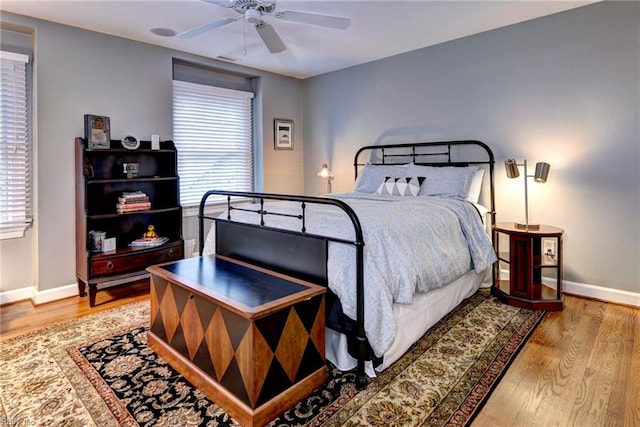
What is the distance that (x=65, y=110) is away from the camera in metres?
3.21

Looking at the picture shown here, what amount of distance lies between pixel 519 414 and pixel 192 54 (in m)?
4.27

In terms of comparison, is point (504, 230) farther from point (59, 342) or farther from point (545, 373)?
point (59, 342)

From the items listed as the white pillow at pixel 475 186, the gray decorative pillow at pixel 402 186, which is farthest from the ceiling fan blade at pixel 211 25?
the white pillow at pixel 475 186

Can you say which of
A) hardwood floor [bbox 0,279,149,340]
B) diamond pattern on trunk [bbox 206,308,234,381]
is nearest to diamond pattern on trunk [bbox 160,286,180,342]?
diamond pattern on trunk [bbox 206,308,234,381]

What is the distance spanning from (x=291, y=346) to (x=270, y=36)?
2124 millimetres

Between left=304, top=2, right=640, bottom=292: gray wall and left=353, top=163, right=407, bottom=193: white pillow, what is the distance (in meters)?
0.50

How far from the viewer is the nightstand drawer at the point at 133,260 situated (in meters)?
3.10

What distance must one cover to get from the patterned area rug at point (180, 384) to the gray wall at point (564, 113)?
1065 mm

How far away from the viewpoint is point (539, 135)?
10.7 feet

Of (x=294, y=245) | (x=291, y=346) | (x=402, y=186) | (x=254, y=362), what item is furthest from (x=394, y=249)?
(x=402, y=186)

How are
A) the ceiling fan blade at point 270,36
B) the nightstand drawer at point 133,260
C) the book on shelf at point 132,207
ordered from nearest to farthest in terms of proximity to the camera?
1. the ceiling fan blade at point 270,36
2. the nightstand drawer at point 133,260
3. the book on shelf at point 132,207

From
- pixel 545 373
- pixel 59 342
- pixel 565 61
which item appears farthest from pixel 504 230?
pixel 59 342

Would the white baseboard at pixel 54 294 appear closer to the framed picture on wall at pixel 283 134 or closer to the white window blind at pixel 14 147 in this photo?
the white window blind at pixel 14 147

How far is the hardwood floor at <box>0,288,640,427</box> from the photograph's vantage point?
166cm
